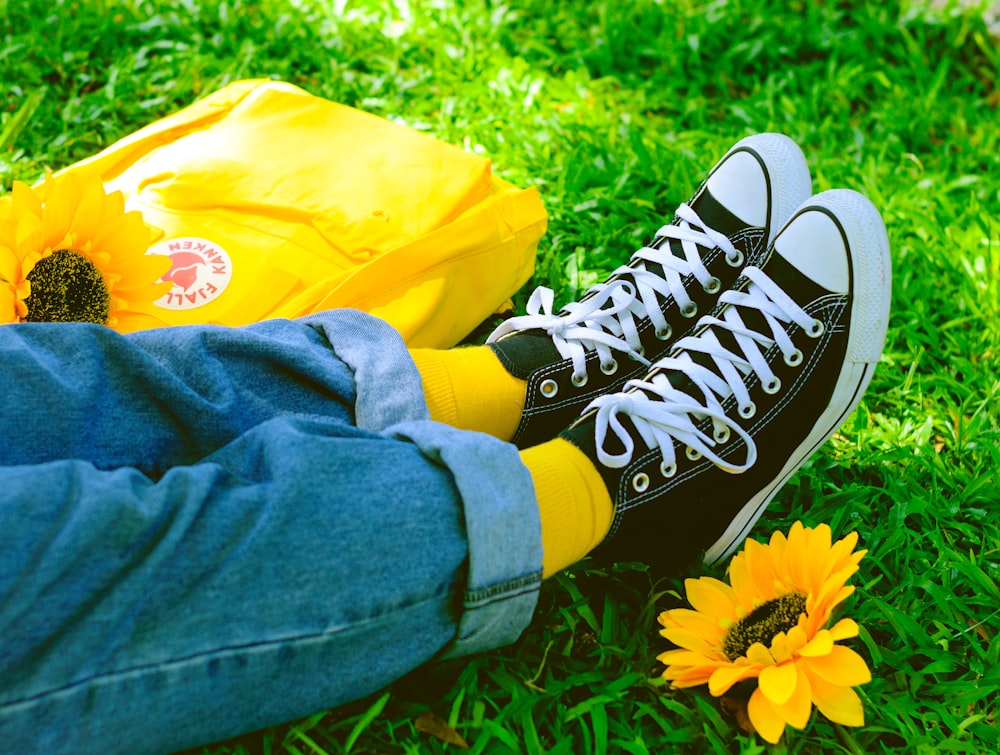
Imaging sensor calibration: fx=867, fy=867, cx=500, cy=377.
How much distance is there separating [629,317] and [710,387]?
199 mm

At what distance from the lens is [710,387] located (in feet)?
3.72

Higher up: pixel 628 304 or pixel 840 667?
pixel 628 304

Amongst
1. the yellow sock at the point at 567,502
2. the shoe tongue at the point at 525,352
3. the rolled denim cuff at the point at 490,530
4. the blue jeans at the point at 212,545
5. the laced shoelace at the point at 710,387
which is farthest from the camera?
the shoe tongue at the point at 525,352

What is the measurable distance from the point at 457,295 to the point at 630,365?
0.32 metres

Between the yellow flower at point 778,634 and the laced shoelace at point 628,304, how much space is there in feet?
1.17

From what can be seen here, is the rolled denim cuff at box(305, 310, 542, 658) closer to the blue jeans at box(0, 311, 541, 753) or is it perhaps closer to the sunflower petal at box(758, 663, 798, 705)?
the blue jeans at box(0, 311, 541, 753)

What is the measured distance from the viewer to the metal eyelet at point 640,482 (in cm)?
106

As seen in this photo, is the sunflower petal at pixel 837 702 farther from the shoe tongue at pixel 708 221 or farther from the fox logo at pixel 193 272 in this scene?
the fox logo at pixel 193 272

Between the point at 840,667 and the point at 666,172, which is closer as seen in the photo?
the point at 840,667

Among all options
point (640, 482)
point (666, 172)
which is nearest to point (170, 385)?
point (640, 482)

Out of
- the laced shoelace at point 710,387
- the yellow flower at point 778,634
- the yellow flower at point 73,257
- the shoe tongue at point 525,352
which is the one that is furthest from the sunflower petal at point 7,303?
the yellow flower at point 778,634

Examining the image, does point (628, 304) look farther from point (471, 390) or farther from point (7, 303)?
point (7, 303)

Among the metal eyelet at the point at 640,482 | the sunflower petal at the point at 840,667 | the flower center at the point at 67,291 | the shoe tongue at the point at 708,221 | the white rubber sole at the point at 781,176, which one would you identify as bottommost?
the sunflower petal at the point at 840,667

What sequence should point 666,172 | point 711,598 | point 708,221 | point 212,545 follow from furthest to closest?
point 666,172
point 708,221
point 711,598
point 212,545
